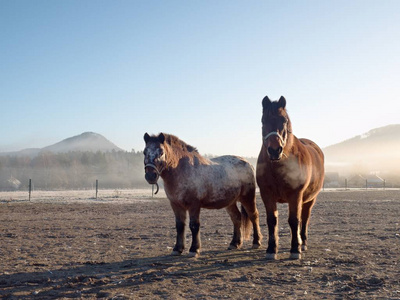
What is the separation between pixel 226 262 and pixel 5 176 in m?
65.7

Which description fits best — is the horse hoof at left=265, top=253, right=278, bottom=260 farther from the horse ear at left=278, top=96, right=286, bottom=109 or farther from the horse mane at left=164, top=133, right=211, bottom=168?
the horse ear at left=278, top=96, right=286, bottom=109

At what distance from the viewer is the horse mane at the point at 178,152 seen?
7.17 m

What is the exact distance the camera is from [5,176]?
206 feet

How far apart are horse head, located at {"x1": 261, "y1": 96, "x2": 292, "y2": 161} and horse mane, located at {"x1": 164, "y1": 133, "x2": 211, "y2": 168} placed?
1731mm

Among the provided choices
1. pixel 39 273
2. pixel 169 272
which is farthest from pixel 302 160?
pixel 39 273

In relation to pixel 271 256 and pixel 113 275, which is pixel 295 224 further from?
pixel 113 275

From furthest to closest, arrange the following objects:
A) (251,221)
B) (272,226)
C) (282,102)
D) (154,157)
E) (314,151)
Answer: (251,221) < (314,151) < (272,226) < (154,157) < (282,102)

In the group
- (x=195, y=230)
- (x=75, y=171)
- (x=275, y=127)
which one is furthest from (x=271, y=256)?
(x=75, y=171)

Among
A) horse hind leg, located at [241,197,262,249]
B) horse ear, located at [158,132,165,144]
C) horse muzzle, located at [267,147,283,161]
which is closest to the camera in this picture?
horse muzzle, located at [267,147,283,161]

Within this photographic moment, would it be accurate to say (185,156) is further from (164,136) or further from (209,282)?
(209,282)

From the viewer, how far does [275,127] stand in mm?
6246

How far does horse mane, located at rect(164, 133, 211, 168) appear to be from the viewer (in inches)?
282

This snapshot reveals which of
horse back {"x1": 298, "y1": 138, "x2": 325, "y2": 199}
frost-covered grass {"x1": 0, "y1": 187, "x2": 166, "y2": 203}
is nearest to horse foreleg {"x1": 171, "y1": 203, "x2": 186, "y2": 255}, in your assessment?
horse back {"x1": 298, "y1": 138, "x2": 325, "y2": 199}

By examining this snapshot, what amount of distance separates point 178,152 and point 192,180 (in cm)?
69
